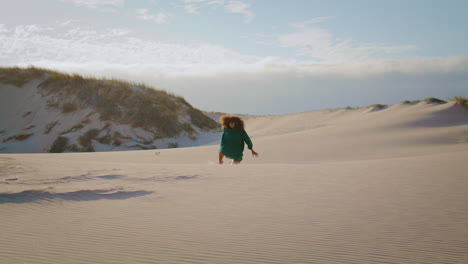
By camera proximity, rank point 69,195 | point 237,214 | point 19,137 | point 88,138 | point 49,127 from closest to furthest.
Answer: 1. point 237,214
2. point 69,195
3. point 88,138
4. point 19,137
5. point 49,127

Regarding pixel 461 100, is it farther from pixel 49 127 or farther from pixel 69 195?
pixel 49 127

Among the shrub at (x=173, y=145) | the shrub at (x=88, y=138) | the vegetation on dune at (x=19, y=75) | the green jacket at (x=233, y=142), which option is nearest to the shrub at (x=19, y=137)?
the shrub at (x=88, y=138)

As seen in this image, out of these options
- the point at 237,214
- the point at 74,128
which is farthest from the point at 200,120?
the point at 237,214

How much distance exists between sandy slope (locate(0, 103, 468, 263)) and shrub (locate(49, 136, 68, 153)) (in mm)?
11534

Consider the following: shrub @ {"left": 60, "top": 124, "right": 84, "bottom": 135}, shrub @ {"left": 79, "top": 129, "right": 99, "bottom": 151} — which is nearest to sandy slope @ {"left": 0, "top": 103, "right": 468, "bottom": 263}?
shrub @ {"left": 79, "top": 129, "right": 99, "bottom": 151}

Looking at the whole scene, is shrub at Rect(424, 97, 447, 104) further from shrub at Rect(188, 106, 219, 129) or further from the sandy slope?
the sandy slope

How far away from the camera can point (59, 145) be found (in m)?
16.2

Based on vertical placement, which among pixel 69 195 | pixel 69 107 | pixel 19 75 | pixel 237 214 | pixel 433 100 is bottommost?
pixel 237 214

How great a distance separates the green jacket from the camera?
7.30m

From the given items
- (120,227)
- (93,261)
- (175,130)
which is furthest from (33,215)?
(175,130)

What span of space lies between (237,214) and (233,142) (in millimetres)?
4210

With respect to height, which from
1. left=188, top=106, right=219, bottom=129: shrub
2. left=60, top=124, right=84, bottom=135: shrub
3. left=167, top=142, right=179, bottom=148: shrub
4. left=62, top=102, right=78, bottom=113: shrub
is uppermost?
left=62, top=102, right=78, bottom=113: shrub

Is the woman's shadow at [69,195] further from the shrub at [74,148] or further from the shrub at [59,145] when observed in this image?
the shrub at [59,145]

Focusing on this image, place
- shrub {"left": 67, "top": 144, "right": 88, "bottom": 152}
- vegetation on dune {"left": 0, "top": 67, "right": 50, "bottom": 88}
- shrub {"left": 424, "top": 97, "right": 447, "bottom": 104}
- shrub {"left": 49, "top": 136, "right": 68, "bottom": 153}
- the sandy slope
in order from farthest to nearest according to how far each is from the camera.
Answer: vegetation on dune {"left": 0, "top": 67, "right": 50, "bottom": 88} → shrub {"left": 424, "top": 97, "right": 447, "bottom": 104} → shrub {"left": 49, "top": 136, "right": 68, "bottom": 153} → shrub {"left": 67, "top": 144, "right": 88, "bottom": 152} → the sandy slope
